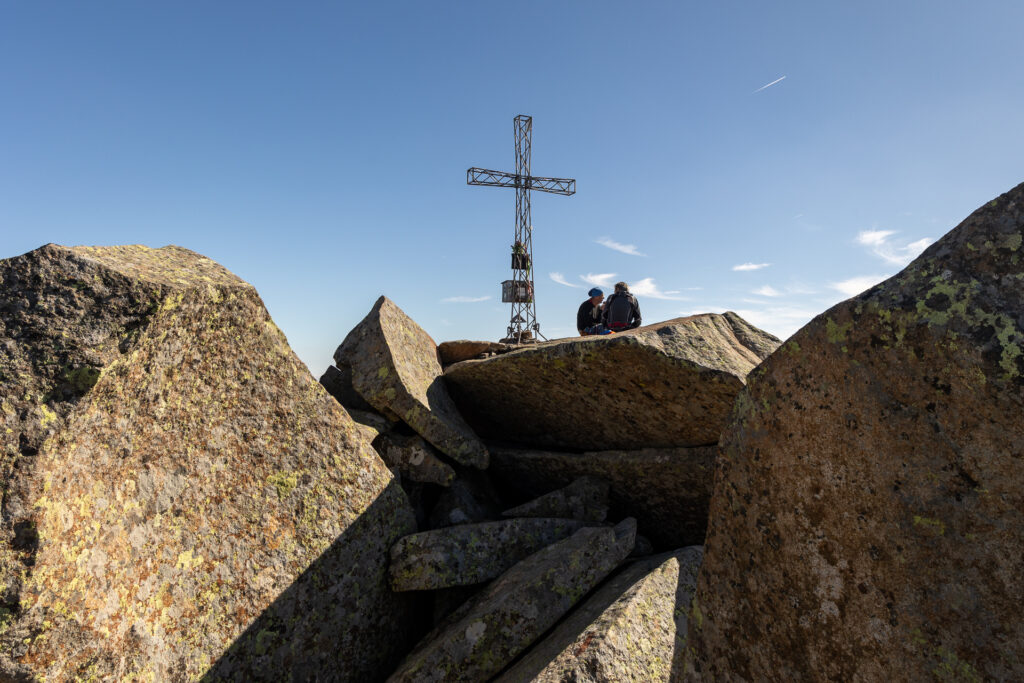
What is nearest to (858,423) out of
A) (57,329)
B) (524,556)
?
(524,556)

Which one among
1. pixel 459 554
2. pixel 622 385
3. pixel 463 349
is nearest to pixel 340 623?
pixel 459 554

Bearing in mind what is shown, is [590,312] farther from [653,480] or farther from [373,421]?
[373,421]

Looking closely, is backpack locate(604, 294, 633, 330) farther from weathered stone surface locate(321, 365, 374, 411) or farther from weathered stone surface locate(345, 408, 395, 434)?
weathered stone surface locate(345, 408, 395, 434)

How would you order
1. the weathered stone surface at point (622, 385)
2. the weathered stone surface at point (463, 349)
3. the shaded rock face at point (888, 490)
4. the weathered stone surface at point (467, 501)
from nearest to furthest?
the shaded rock face at point (888, 490) → the weathered stone surface at point (622, 385) → the weathered stone surface at point (467, 501) → the weathered stone surface at point (463, 349)

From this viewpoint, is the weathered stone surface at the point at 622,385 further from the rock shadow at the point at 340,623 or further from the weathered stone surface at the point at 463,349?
the rock shadow at the point at 340,623

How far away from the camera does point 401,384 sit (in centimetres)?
731

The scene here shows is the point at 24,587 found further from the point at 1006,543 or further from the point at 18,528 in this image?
the point at 1006,543

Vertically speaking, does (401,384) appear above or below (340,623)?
above

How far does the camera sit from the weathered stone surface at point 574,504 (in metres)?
6.98

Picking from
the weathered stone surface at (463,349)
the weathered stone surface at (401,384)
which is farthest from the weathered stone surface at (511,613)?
the weathered stone surface at (463,349)

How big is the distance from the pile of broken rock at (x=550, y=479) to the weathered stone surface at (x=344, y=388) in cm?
4

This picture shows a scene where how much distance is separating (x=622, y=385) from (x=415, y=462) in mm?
2610

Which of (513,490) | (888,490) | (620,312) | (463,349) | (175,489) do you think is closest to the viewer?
(888,490)

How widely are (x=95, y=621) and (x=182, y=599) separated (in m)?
0.59
